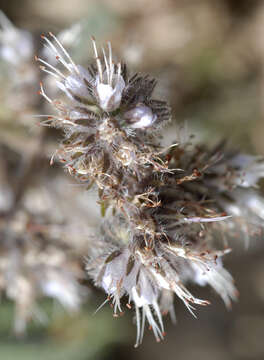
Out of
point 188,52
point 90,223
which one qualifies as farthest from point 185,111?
point 90,223

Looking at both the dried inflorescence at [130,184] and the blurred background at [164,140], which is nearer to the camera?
the dried inflorescence at [130,184]

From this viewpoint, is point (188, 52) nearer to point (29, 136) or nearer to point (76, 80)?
point (29, 136)

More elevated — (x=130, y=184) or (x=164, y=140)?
(x=164, y=140)

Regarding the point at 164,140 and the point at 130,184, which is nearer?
the point at 130,184

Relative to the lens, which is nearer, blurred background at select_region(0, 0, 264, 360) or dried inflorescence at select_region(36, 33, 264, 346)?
dried inflorescence at select_region(36, 33, 264, 346)
